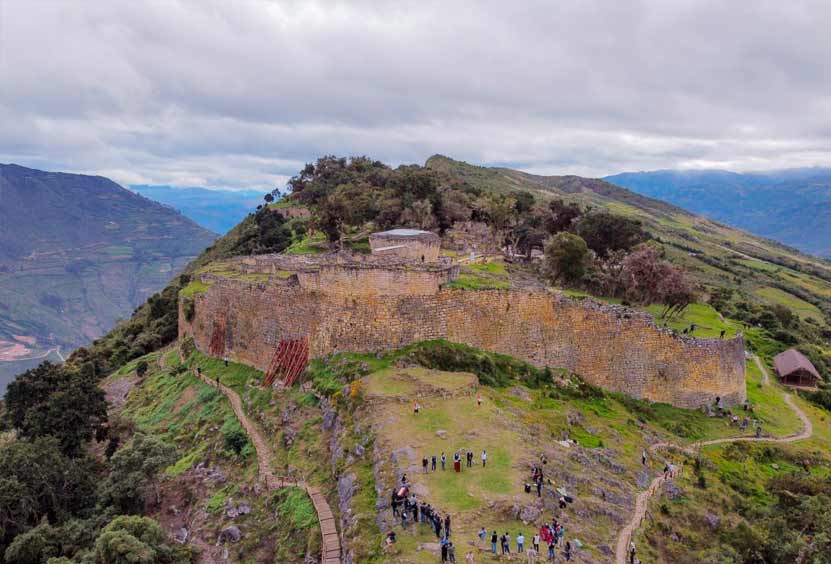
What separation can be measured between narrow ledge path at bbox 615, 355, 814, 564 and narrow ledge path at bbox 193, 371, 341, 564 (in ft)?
24.7

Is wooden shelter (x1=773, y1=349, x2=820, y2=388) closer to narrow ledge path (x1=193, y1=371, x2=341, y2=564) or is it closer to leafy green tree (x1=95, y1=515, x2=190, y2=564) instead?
narrow ledge path (x1=193, y1=371, x2=341, y2=564)

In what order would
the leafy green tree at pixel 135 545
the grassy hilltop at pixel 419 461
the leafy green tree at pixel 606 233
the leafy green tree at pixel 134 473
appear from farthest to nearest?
the leafy green tree at pixel 606 233, the leafy green tree at pixel 134 473, the leafy green tree at pixel 135 545, the grassy hilltop at pixel 419 461

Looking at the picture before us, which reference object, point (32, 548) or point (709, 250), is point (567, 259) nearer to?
point (32, 548)

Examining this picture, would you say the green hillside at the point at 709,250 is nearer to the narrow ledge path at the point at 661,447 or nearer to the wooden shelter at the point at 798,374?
the wooden shelter at the point at 798,374

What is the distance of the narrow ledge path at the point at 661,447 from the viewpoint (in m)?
16.4

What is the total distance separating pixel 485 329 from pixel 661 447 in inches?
343

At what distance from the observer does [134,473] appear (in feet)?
78.6

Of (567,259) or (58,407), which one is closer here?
(58,407)

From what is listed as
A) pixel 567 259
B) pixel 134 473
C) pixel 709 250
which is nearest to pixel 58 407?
pixel 134 473

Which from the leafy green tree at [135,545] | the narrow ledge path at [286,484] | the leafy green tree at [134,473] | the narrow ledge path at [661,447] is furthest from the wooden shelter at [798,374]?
the leafy green tree at [135,545]

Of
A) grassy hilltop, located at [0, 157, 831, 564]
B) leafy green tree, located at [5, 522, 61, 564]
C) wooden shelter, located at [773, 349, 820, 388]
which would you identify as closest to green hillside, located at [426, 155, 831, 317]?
wooden shelter, located at [773, 349, 820, 388]

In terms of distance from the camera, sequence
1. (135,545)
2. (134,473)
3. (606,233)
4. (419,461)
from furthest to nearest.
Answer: (606,233) < (134,473) < (135,545) < (419,461)

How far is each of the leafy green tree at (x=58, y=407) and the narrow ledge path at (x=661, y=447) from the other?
25597mm

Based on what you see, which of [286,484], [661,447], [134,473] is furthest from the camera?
[661,447]
